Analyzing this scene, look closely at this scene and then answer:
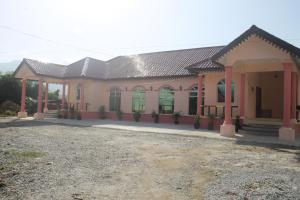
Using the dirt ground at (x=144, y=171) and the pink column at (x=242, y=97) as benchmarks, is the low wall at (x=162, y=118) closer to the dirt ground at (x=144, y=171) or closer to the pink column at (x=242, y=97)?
the pink column at (x=242, y=97)

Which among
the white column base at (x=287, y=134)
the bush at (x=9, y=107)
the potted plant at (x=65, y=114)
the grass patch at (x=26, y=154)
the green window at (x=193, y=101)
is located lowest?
the grass patch at (x=26, y=154)

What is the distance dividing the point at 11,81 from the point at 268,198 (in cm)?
3258

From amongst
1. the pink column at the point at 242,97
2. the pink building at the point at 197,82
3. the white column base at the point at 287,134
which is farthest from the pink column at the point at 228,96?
the pink column at the point at 242,97

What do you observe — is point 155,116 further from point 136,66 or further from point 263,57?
point 263,57

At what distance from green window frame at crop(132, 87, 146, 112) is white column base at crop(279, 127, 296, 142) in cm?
1269

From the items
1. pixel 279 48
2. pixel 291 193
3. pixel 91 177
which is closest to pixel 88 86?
pixel 279 48

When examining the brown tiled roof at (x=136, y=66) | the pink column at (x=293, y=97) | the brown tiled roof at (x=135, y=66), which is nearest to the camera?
the pink column at (x=293, y=97)

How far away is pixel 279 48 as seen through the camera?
14.5m

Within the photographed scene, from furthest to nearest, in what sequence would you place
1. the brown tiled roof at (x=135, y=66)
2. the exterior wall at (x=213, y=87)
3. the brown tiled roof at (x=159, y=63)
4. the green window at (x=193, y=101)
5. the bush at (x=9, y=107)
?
1. the bush at (x=9, y=107)
2. the brown tiled roof at (x=135, y=66)
3. the brown tiled roof at (x=159, y=63)
4. the green window at (x=193, y=101)
5. the exterior wall at (x=213, y=87)

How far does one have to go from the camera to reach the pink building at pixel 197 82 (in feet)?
49.9

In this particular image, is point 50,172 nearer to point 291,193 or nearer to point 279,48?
point 291,193

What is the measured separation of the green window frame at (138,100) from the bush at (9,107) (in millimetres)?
13664

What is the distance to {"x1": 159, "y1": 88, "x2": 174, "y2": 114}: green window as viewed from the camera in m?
23.7

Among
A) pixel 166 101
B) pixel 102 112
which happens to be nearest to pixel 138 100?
pixel 166 101
